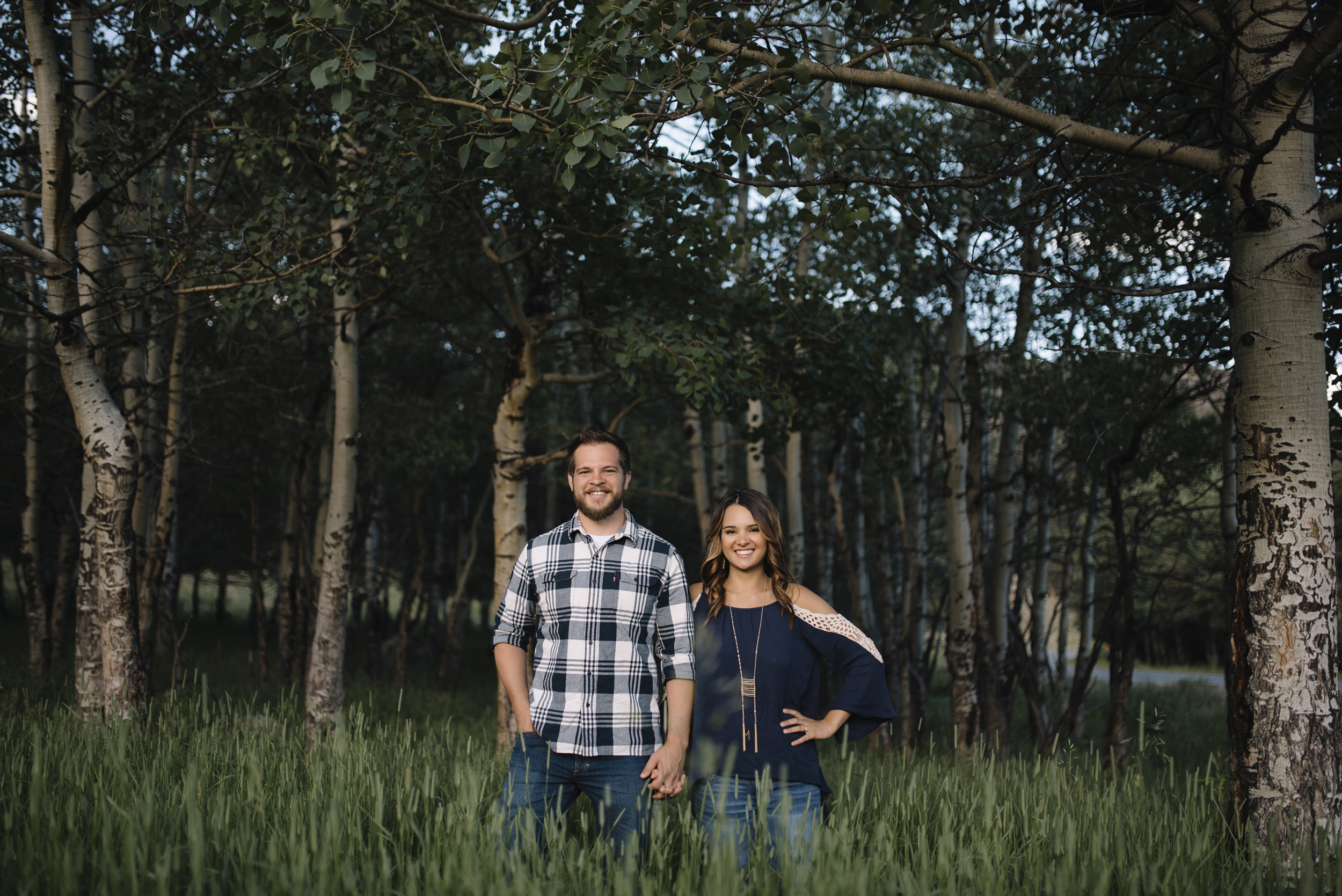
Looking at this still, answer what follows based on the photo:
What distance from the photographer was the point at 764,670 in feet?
9.87

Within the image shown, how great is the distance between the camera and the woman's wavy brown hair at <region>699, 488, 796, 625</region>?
123 inches

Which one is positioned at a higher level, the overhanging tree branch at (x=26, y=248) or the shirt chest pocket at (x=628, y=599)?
the overhanging tree branch at (x=26, y=248)

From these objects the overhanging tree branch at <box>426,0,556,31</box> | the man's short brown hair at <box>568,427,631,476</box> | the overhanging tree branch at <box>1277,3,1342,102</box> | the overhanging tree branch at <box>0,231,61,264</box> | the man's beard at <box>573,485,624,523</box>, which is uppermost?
the overhanging tree branch at <box>426,0,556,31</box>

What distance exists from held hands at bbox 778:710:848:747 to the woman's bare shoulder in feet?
1.31

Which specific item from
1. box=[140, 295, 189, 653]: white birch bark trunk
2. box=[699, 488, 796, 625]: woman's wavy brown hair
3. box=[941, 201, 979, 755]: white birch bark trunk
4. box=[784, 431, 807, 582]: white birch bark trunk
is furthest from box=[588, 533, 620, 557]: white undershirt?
box=[784, 431, 807, 582]: white birch bark trunk

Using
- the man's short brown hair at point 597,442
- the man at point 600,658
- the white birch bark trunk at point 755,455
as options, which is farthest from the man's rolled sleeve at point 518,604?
the white birch bark trunk at point 755,455

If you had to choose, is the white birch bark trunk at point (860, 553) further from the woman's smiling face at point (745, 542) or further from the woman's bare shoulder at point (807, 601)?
the woman's smiling face at point (745, 542)

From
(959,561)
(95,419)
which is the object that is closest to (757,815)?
(95,419)

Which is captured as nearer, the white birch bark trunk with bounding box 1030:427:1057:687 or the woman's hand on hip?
the woman's hand on hip

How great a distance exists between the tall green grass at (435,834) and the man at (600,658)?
173 mm

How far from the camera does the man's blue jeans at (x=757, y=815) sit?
2273mm

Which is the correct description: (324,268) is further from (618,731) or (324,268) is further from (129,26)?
(618,731)

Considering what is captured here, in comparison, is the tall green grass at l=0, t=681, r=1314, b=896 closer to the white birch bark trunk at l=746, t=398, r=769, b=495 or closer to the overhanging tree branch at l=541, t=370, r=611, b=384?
the overhanging tree branch at l=541, t=370, r=611, b=384

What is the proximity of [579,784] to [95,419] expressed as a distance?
4.11 metres
